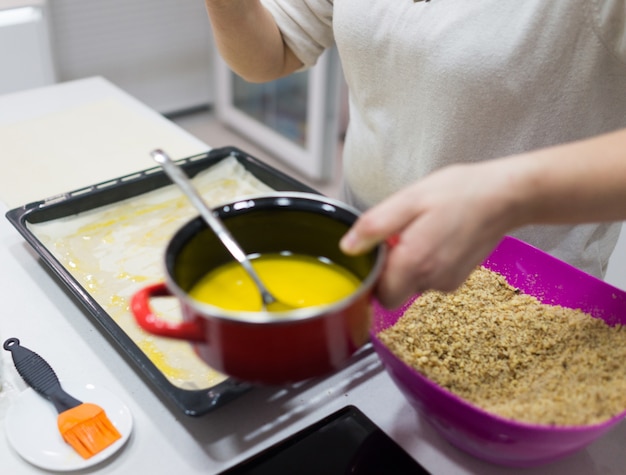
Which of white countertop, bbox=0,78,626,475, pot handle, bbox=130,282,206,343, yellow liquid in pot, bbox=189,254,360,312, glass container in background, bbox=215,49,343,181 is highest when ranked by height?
pot handle, bbox=130,282,206,343

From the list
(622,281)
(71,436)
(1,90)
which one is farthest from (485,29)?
(1,90)

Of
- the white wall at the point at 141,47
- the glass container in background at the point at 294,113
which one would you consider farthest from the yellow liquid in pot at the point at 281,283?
the white wall at the point at 141,47

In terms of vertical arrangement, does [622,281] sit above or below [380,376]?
below

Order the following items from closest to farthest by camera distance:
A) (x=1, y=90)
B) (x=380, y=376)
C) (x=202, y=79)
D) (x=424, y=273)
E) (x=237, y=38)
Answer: (x=424, y=273), (x=380, y=376), (x=237, y=38), (x=1, y=90), (x=202, y=79)

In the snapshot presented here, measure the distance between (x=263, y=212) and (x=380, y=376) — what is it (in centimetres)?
30

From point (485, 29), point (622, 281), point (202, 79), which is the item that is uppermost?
point (485, 29)

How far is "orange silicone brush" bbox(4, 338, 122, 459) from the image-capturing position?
672mm

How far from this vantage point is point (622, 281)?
55.8 inches

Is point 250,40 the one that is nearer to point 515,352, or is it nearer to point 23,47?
point 515,352

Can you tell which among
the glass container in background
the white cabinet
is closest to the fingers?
the white cabinet

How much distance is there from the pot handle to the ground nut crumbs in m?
0.24

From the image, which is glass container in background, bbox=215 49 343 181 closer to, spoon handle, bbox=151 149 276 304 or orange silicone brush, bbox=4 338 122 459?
orange silicone brush, bbox=4 338 122 459

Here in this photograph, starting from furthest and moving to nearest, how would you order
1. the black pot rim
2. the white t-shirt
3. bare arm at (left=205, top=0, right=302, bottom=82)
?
bare arm at (left=205, top=0, right=302, bottom=82) → the white t-shirt → the black pot rim

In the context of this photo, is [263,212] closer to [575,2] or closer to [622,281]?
[575,2]
